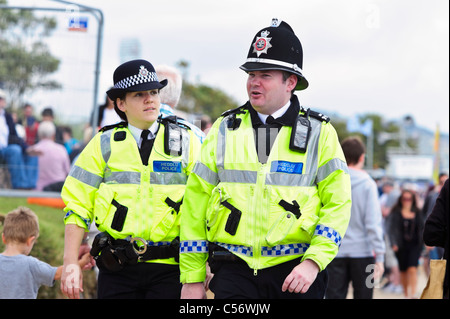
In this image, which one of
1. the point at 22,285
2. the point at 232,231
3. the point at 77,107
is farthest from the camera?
the point at 77,107

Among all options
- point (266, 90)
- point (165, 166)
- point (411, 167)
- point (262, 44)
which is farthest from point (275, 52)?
point (411, 167)

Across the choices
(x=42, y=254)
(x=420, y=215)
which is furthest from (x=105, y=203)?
(x=420, y=215)

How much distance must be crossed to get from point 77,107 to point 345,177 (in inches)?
251

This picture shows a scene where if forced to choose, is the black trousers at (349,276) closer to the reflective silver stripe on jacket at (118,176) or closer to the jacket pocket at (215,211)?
the reflective silver stripe on jacket at (118,176)

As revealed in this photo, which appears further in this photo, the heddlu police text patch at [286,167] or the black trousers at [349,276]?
the black trousers at [349,276]

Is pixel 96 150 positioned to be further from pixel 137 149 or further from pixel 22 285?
pixel 22 285

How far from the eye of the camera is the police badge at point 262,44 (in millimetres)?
4039

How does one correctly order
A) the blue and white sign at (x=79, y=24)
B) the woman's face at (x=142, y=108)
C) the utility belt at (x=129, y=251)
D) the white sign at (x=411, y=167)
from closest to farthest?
the utility belt at (x=129, y=251) → the woman's face at (x=142, y=108) → the blue and white sign at (x=79, y=24) → the white sign at (x=411, y=167)

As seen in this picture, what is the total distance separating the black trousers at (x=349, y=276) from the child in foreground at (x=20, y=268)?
332cm

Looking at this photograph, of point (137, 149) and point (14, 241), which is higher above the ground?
point (137, 149)

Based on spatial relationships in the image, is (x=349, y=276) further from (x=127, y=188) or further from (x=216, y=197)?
(x=216, y=197)

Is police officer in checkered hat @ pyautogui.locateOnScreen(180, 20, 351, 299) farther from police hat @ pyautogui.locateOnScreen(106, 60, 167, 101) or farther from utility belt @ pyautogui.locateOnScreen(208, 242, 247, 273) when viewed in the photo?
police hat @ pyautogui.locateOnScreen(106, 60, 167, 101)

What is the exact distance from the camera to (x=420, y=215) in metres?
13.8

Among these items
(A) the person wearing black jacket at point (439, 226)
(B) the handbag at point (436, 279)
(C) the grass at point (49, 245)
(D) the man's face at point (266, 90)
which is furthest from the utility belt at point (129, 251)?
(C) the grass at point (49, 245)
